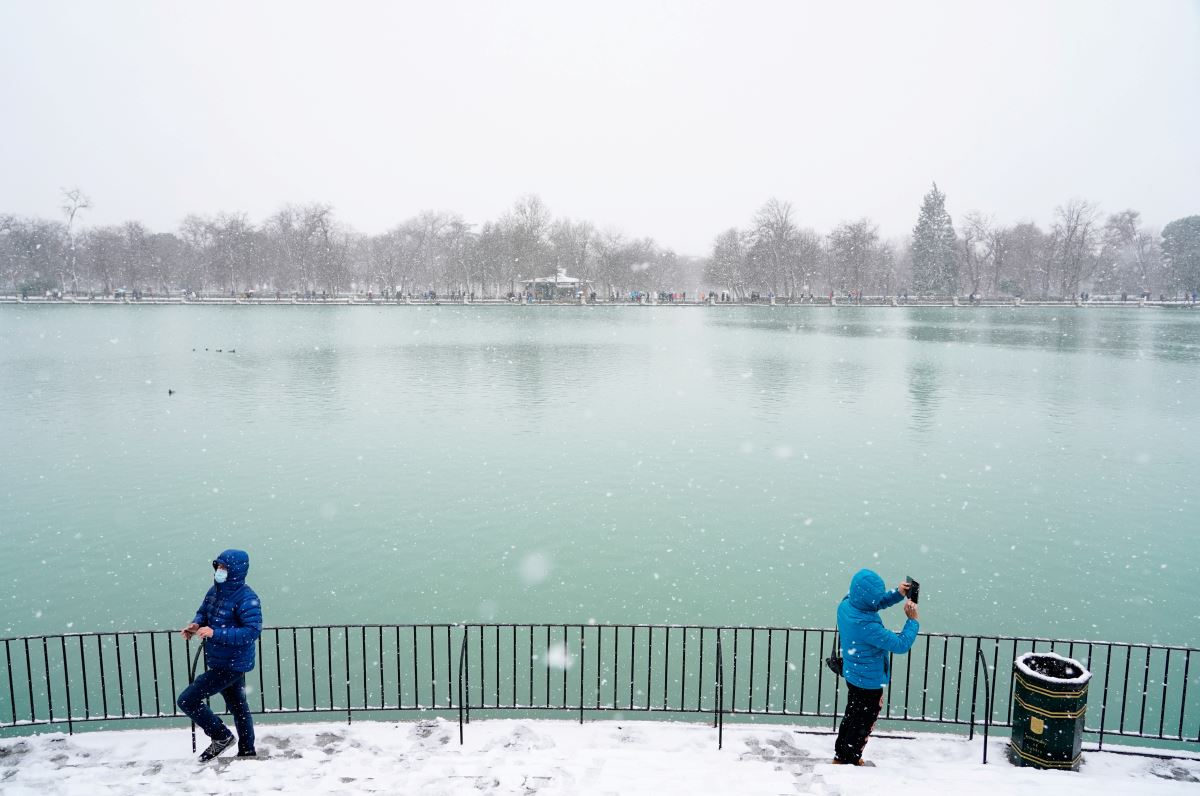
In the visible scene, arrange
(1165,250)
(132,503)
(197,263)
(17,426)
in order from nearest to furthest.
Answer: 1. (132,503)
2. (17,426)
3. (1165,250)
4. (197,263)

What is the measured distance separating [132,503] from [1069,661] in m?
17.9

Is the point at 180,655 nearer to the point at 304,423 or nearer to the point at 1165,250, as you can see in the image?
the point at 304,423

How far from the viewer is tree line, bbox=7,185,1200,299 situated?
104 metres

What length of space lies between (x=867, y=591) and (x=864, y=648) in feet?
1.77

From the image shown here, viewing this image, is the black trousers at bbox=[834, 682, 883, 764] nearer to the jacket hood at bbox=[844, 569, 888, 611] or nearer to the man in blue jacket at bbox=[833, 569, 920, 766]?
the man in blue jacket at bbox=[833, 569, 920, 766]

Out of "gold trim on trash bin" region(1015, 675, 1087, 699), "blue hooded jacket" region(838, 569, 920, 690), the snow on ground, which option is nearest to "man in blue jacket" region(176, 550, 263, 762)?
the snow on ground

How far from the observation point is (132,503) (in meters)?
17.0

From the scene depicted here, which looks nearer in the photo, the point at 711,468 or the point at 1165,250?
the point at 711,468

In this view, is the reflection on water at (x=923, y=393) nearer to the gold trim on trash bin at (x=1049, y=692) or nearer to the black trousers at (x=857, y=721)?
the gold trim on trash bin at (x=1049, y=692)

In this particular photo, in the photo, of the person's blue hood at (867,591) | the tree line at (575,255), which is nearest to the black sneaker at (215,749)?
the person's blue hood at (867,591)

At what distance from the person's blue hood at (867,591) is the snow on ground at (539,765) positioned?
4.93ft

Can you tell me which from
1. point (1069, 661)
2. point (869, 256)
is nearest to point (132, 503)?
point (1069, 661)

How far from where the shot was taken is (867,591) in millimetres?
6391

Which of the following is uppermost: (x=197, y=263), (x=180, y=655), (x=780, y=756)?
(x=197, y=263)
